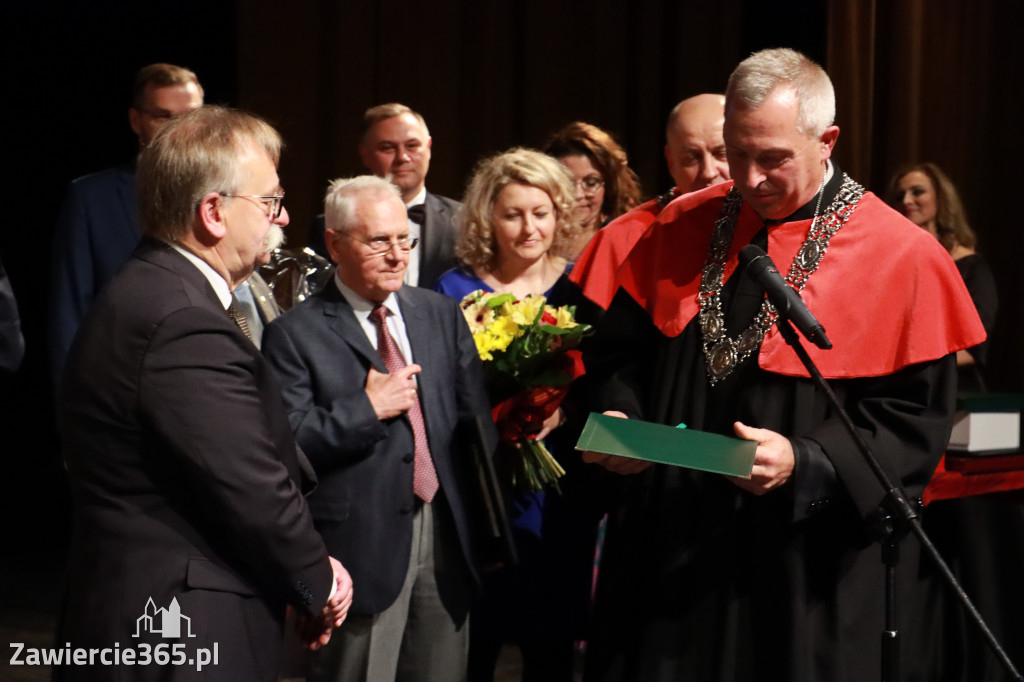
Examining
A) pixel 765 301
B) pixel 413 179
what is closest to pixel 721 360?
pixel 765 301

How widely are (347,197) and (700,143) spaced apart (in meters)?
1.19

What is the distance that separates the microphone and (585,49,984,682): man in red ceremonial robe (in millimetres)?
306

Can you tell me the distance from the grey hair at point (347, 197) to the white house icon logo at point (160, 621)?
150 cm

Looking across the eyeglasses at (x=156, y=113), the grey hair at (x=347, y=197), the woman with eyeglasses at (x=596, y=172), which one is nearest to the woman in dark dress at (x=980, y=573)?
the grey hair at (x=347, y=197)

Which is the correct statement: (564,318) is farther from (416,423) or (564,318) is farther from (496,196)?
(496,196)

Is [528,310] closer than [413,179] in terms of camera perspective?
Yes

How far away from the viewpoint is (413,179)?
4.95 meters

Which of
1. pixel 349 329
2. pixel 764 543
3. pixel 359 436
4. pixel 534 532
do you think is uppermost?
pixel 349 329

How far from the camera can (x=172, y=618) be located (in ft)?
6.80

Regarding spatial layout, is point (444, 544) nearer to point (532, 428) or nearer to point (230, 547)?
point (532, 428)

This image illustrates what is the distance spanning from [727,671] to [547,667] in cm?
118

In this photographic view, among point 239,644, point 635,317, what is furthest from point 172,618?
point 635,317

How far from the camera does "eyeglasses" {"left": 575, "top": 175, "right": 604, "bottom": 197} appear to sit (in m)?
4.64

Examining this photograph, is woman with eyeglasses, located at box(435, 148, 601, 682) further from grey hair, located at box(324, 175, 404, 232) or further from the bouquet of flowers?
grey hair, located at box(324, 175, 404, 232)
